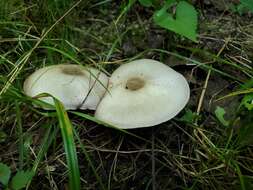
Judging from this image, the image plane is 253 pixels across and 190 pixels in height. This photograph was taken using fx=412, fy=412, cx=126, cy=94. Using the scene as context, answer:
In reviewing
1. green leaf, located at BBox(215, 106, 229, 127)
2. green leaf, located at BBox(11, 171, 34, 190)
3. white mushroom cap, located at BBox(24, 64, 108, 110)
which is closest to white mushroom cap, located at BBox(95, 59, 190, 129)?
white mushroom cap, located at BBox(24, 64, 108, 110)

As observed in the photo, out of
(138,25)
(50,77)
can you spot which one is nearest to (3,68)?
(50,77)

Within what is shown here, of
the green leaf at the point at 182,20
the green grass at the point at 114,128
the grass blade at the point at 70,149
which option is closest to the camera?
the grass blade at the point at 70,149

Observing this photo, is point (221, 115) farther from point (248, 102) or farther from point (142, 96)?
point (142, 96)

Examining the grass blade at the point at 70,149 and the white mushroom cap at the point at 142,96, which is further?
the white mushroom cap at the point at 142,96

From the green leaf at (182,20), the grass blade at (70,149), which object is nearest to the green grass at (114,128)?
the grass blade at (70,149)

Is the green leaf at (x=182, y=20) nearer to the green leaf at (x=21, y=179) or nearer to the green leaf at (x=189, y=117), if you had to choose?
the green leaf at (x=189, y=117)
